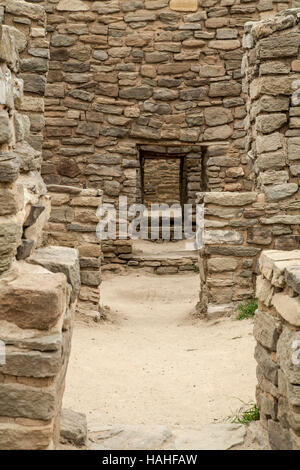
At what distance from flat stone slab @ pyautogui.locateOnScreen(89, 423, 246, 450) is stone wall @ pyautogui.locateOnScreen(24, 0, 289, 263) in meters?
7.02

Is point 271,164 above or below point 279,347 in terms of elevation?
above

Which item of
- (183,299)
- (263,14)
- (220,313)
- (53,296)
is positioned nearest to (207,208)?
(220,313)

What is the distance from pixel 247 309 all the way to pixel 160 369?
65.8 inches

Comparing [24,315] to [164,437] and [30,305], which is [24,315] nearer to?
[30,305]

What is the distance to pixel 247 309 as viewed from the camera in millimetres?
6035

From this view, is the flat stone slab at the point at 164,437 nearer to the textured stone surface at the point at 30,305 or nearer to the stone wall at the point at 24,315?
the stone wall at the point at 24,315

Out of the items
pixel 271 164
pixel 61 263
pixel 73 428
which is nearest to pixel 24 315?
pixel 61 263

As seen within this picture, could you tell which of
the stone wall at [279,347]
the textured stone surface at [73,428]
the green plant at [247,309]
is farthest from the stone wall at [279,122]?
the textured stone surface at [73,428]

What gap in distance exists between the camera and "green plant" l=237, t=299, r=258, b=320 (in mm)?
5957

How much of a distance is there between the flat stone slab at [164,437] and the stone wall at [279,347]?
0.22 m

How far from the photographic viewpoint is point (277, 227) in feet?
20.3

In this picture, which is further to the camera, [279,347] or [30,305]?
[279,347]

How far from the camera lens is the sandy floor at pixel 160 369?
3777 mm

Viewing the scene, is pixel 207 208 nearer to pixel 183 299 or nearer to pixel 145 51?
pixel 183 299
